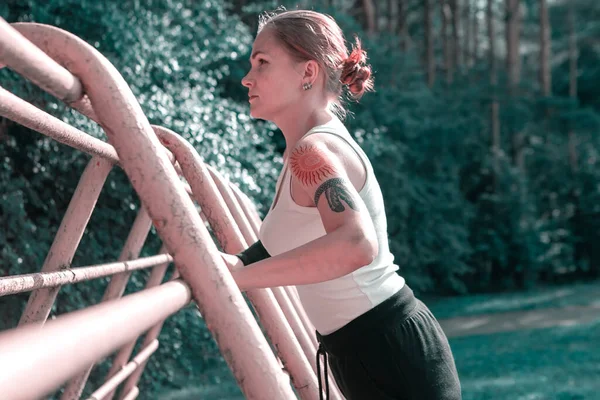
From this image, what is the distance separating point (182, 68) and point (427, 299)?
8001 mm

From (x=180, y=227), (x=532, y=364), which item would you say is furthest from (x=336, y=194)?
(x=532, y=364)

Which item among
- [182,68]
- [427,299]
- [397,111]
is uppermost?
[182,68]

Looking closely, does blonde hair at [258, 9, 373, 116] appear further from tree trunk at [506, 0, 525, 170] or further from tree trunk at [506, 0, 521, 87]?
tree trunk at [506, 0, 521, 87]

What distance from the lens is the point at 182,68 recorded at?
19.8 ft

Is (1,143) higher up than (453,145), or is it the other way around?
(1,143)

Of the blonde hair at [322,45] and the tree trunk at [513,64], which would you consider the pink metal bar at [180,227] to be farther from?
the tree trunk at [513,64]

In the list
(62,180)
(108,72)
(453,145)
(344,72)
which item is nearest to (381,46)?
(453,145)

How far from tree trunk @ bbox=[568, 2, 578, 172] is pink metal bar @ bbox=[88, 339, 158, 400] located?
44.2 ft

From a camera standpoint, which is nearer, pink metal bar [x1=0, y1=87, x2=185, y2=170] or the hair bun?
pink metal bar [x1=0, y1=87, x2=185, y2=170]

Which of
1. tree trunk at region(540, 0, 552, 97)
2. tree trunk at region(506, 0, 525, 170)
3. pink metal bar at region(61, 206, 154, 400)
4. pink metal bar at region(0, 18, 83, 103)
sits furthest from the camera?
tree trunk at region(540, 0, 552, 97)

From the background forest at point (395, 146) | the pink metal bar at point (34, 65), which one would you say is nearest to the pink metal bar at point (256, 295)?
the pink metal bar at point (34, 65)

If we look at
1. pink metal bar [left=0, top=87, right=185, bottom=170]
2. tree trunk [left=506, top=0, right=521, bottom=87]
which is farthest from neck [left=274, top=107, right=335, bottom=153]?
tree trunk [left=506, top=0, right=521, bottom=87]

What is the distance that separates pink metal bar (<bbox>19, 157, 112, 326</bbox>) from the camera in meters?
1.56

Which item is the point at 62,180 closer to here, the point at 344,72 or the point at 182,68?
the point at 182,68
